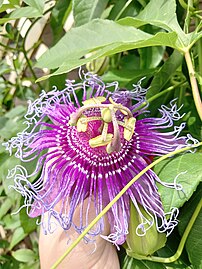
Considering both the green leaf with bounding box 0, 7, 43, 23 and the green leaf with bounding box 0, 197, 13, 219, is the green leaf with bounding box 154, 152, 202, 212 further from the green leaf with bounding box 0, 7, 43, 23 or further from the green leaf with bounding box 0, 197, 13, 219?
the green leaf with bounding box 0, 197, 13, 219

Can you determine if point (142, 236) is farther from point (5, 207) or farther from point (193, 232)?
point (5, 207)

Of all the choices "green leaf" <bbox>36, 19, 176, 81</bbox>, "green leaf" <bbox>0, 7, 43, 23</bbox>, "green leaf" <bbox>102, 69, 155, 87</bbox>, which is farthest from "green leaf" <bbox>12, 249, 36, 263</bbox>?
"green leaf" <bbox>36, 19, 176, 81</bbox>

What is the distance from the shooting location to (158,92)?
721 millimetres

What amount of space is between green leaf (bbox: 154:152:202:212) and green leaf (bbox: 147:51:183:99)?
5.2 inches

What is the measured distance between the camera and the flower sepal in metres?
0.60

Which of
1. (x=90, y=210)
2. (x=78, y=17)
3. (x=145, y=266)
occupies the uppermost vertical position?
(x=78, y=17)

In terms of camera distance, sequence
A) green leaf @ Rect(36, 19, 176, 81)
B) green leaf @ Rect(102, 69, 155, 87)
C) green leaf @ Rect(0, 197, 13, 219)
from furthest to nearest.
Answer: green leaf @ Rect(0, 197, 13, 219) → green leaf @ Rect(102, 69, 155, 87) → green leaf @ Rect(36, 19, 176, 81)

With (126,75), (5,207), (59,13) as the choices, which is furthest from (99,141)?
(5,207)

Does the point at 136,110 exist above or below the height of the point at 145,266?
above

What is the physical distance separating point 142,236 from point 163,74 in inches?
8.6

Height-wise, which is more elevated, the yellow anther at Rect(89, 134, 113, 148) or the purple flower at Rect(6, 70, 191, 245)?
the yellow anther at Rect(89, 134, 113, 148)

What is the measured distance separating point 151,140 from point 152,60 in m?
0.31

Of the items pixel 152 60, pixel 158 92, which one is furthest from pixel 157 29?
pixel 158 92

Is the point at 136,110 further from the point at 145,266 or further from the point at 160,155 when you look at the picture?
the point at 145,266
